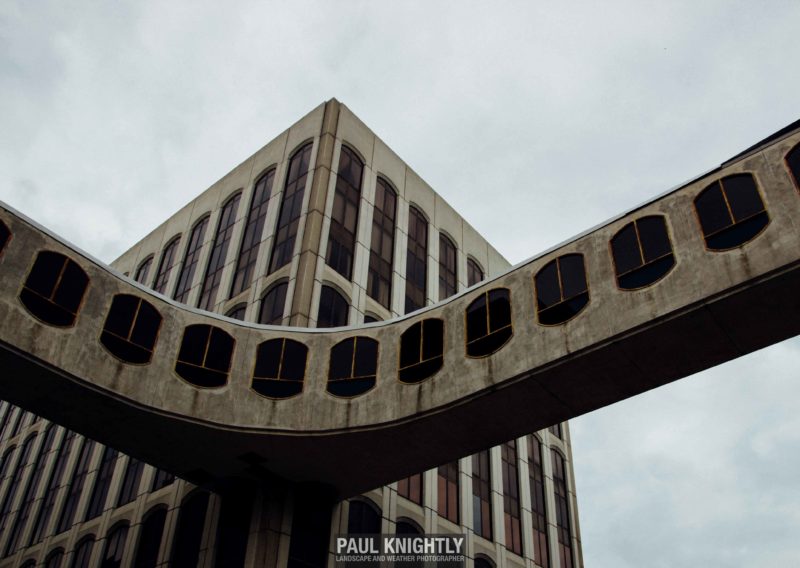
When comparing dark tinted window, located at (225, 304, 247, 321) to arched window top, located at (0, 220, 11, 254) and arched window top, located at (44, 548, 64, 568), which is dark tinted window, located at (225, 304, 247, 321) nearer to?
arched window top, located at (0, 220, 11, 254)

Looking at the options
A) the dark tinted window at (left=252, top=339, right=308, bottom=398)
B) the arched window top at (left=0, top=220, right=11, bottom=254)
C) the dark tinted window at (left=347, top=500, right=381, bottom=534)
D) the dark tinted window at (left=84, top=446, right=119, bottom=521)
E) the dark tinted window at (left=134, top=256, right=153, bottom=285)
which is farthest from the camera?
the dark tinted window at (left=134, top=256, right=153, bottom=285)

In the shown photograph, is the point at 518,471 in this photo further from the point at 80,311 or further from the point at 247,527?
the point at 80,311

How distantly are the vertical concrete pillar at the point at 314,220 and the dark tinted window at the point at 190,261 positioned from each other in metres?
10.4

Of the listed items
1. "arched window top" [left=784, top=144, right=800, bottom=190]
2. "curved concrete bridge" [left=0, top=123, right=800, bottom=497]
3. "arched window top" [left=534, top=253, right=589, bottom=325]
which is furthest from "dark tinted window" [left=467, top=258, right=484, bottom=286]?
"arched window top" [left=784, top=144, right=800, bottom=190]

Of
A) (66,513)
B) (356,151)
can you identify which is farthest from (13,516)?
(356,151)

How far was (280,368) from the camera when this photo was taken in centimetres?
2494

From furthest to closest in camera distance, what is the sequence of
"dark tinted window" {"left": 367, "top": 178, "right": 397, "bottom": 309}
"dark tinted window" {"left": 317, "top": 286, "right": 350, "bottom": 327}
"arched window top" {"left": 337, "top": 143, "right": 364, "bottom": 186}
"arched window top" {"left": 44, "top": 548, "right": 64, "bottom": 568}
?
"arched window top" {"left": 337, "top": 143, "right": 364, "bottom": 186} → "arched window top" {"left": 44, "top": 548, "right": 64, "bottom": 568} → "dark tinted window" {"left": 367, "top": 178, "right": 397, "bottom": 309} → "dark tinted window" {"left": 317, "top": 286, "right": 350, "bottom": 327}

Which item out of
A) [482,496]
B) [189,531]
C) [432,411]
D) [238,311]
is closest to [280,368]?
[432,411]

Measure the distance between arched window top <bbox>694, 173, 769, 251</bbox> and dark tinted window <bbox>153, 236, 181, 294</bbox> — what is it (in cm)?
3201

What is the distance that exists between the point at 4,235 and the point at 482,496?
82.8ft

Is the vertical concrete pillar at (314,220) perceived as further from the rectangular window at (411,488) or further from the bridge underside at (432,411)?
the rectangular window at (411,488)

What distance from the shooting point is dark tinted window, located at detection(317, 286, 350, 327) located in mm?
30281

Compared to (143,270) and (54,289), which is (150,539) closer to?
(54,289)

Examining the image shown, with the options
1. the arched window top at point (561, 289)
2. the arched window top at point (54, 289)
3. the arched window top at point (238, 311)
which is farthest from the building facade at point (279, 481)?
the arched window top at point (561, 289)
